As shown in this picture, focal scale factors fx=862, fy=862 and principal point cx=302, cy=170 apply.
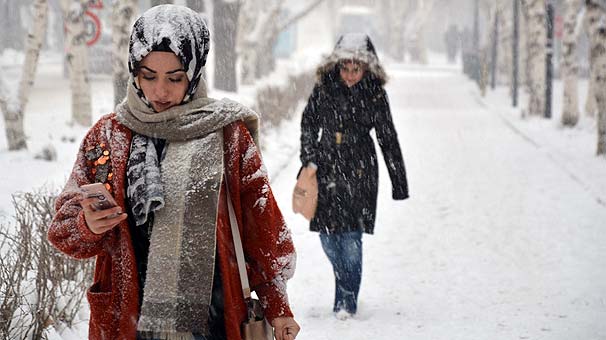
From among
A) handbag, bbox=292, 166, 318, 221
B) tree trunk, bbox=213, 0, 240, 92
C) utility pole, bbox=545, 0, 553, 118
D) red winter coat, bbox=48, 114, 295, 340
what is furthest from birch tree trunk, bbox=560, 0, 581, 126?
red winter coat, bbox=48, 114, 295, 340

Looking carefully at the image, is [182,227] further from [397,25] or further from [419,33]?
[419,33]

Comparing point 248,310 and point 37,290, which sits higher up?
point 248,310

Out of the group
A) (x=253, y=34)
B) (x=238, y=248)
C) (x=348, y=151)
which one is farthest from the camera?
(x=253, y=34)

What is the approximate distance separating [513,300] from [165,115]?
4368 mm

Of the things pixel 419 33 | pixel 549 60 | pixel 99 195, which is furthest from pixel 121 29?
pixel 419 33

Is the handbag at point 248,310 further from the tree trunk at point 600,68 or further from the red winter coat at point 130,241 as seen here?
the tree trunk at point 600,68

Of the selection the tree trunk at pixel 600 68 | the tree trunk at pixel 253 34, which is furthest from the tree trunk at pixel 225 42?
the tree trunk at pixel 600 68

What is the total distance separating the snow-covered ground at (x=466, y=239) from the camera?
5.80 metres

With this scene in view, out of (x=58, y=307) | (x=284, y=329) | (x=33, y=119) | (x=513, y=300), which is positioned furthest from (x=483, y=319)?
→ (x=33, y=119)

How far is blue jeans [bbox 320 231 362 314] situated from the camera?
562 centimetres

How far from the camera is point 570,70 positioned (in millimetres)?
17406

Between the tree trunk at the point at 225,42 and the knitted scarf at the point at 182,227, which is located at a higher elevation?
the tree trunk at the point at 225,42

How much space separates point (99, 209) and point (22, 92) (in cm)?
1023

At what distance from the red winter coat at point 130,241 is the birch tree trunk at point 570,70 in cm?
1572
